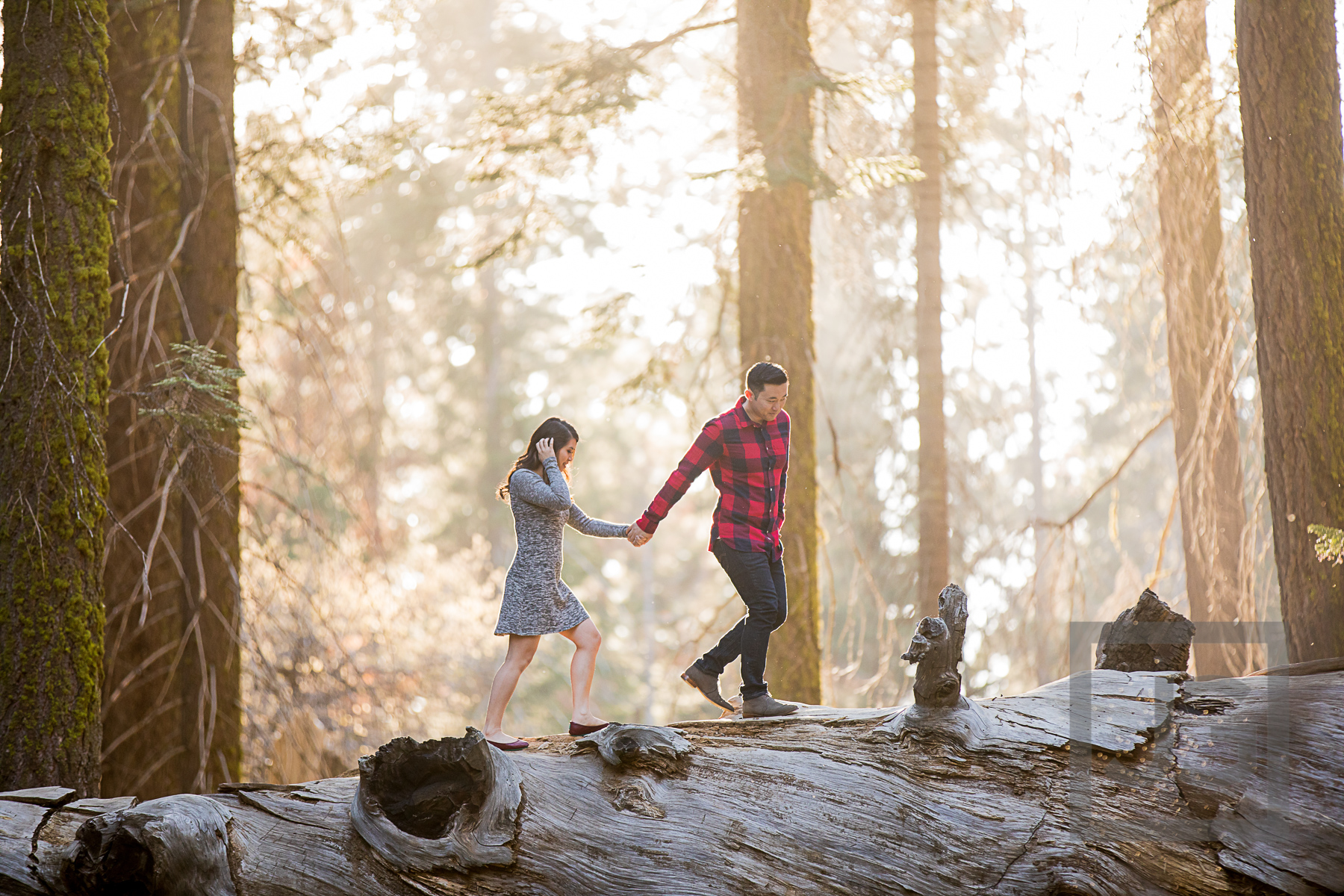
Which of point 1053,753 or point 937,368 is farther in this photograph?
point 937,368

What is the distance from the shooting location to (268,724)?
8.94 m

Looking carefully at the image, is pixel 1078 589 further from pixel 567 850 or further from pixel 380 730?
pixel 380 730

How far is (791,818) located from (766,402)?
2.12 metres

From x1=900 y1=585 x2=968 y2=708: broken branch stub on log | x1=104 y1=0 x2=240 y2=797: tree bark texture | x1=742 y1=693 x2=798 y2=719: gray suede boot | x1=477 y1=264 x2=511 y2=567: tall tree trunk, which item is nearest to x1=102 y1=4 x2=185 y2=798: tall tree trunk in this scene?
x1=104 y1=0 x2=240 y2=797: tree bark texture

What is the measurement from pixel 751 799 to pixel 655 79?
652 centimetres

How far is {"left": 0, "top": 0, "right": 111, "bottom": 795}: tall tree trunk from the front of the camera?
16.6 ft

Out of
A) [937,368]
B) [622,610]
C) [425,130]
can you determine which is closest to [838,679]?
[937,368]

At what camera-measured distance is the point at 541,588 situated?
5.22 metres

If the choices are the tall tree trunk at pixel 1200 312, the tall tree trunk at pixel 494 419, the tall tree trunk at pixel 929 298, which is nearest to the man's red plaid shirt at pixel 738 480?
the tall tree trunk at pixel 1200 312

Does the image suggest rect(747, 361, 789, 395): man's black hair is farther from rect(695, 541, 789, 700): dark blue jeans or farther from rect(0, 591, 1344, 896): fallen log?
rect(0, 591, 1344, 896): fallen log

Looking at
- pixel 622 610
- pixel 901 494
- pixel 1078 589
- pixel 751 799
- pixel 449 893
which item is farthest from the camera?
pixel 622 610

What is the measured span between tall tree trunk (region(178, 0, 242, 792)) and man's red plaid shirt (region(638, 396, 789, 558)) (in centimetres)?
325

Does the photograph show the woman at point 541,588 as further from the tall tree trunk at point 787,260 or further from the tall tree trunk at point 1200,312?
the tall tree trunk at point 1200,312

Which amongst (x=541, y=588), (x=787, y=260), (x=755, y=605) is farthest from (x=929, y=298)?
(x=541, y=588)
